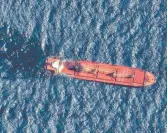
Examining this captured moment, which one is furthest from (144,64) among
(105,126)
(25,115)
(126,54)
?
(25,115)

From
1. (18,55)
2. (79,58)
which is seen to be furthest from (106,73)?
(18,55)

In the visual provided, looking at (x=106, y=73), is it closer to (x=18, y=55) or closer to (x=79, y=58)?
(x=79, y=58)
